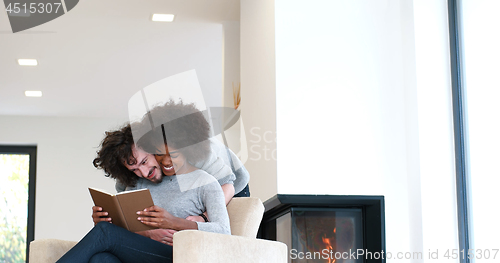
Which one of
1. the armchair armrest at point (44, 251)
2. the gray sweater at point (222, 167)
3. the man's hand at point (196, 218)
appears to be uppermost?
the gray sweater at point (222, 167)

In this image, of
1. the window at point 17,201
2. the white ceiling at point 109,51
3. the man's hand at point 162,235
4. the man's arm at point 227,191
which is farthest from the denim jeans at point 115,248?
the window at point 17,201

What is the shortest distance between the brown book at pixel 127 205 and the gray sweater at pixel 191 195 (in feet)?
0.62

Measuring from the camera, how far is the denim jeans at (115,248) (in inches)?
79.0

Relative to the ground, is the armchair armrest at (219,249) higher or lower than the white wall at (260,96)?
lower

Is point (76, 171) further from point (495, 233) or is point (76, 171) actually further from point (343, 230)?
point (495, 233)

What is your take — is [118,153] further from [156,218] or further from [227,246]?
[227,246]

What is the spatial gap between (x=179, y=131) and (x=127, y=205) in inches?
16.7

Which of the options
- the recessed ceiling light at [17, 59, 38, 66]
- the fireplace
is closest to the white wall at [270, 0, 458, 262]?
the fireplace

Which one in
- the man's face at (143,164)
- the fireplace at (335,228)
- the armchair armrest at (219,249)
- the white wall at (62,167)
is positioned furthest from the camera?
the white wall at (62,167)

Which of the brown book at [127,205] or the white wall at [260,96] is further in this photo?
the white wall at [260,96]

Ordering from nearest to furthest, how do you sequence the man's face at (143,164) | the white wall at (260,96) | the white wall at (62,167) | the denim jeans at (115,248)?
the denim jeans at (115,248) < the man's face at (143,164) < the white wall at (260,96) < the white wall at (62,167)

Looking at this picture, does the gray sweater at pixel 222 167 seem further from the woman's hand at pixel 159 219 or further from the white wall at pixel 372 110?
the woman's hand at pixel 159 219

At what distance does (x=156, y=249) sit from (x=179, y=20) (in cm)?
299

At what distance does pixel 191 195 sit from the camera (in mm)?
2316
